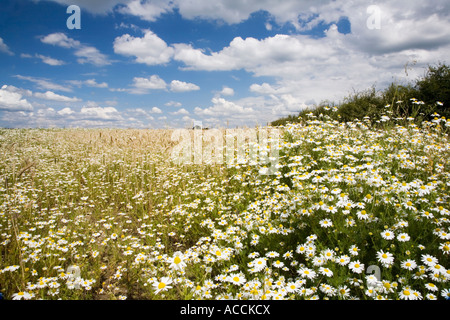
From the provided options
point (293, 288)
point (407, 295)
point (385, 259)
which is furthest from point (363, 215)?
point (293, 288)

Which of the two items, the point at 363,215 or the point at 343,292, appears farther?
the point at 363,215

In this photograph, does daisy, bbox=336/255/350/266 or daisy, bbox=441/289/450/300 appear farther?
daisy, bbox=336/255/350/266

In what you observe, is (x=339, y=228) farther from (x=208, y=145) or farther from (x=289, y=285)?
(x=208, y=145)

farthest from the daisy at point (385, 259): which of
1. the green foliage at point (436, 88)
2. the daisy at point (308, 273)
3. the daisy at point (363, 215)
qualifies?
the green foliage at point (436, 88)

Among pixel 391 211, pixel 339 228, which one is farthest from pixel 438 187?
pixel 339 228

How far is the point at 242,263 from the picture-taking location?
9.66 ft

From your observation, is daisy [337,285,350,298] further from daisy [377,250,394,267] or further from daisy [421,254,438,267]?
daisy [421,254,438,267]

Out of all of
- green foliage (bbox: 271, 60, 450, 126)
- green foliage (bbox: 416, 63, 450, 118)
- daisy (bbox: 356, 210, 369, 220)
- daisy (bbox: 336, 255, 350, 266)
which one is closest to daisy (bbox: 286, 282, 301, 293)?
daisy (bbox: 336, 255, 350, 266)

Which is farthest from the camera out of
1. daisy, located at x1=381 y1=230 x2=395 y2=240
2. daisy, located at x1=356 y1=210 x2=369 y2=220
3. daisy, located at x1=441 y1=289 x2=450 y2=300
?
daisy, located at x1=356 y1=210 x2=369 y2=220

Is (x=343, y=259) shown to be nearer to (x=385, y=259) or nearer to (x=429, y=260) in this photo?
(x=385, y=259)

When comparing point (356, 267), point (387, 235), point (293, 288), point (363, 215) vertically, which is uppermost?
point (363, 215)

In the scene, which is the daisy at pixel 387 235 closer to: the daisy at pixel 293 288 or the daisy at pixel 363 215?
the daisy at pixel 363 215

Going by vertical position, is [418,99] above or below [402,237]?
above
